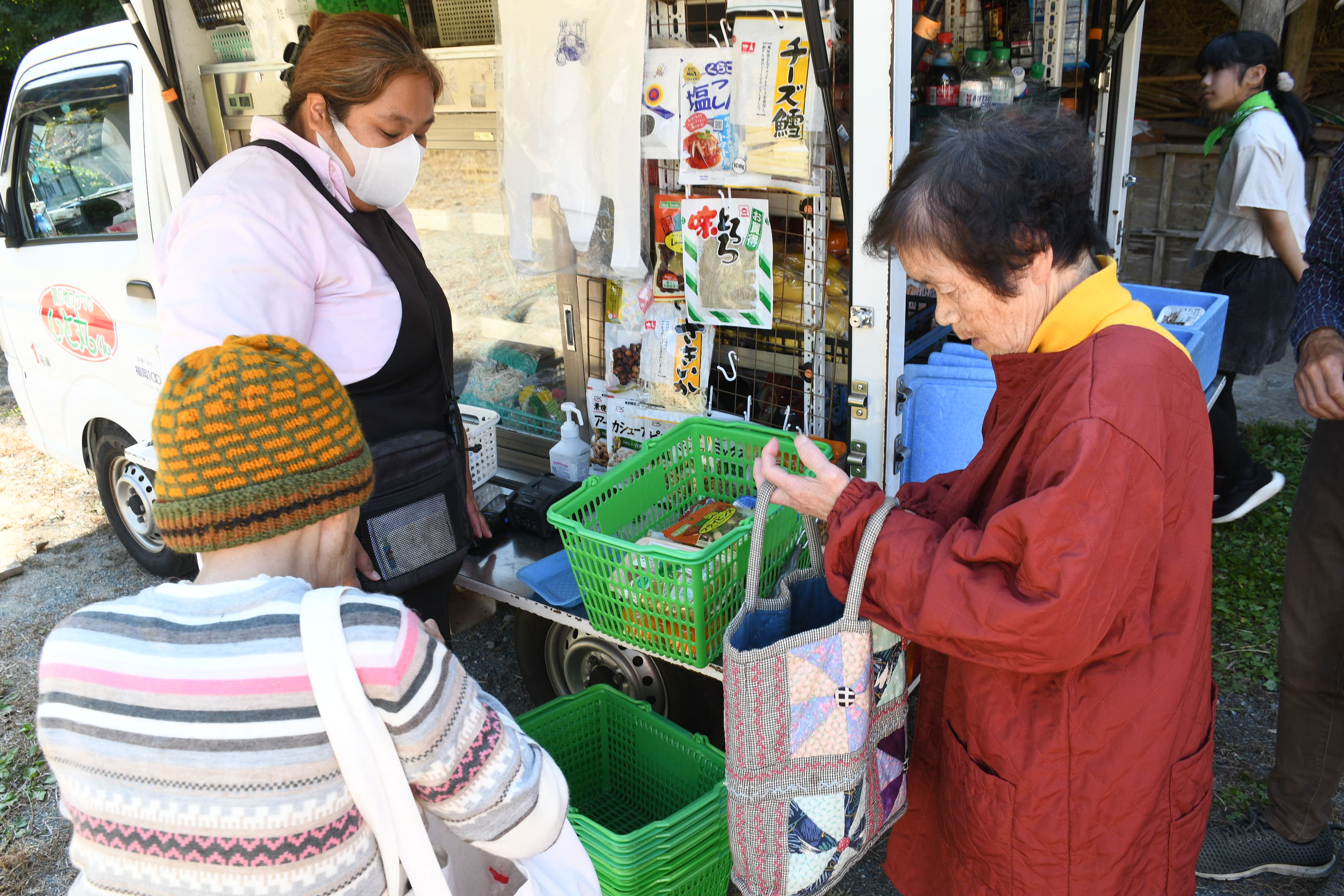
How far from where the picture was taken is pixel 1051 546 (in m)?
1.24

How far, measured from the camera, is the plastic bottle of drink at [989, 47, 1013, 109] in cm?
296

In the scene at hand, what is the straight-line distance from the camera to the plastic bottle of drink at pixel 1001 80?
2.96 m

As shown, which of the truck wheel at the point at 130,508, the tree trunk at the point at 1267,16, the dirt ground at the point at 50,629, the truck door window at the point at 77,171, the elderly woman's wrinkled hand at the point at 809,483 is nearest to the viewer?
the elderly woman's wrinkled hand at the point at 809,483

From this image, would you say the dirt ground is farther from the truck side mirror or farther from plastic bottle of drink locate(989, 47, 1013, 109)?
plastic bottle of drink locate(989, 47, 1013, 109)

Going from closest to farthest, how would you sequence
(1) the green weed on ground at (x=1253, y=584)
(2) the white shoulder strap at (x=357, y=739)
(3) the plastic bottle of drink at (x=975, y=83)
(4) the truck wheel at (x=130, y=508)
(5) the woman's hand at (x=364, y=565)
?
(2) the white shoulder strap at (x=357, y=739) → (5) the woman's hand at (x=364, y=565) → (3) the plastic bottle of drink at (x=975, y=83) → (1) the green weed on ground at (x=1253, y=584) → (4) the truck wheel at (x=130, y=508)

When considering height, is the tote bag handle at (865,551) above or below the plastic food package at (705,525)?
above

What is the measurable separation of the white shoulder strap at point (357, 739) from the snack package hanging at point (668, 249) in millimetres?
1955

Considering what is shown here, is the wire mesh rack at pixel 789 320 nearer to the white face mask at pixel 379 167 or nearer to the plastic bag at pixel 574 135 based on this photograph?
the plastic bag at pixel 574 135

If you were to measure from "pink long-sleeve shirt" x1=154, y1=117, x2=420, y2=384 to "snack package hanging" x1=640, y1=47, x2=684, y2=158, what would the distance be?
3.28ft

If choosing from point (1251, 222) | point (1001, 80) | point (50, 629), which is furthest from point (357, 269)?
point (1251, 222)

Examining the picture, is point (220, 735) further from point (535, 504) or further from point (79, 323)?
point (79, 323)

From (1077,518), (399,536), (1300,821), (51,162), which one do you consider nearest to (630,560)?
(399,536)

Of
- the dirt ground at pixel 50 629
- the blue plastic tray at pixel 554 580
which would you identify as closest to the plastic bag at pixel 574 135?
the blue plastic tray at pixel 554 580

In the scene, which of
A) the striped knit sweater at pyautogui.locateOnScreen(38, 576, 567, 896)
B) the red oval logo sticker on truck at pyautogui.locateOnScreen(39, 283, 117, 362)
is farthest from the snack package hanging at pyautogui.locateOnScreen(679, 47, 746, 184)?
the red oval logo sticker on truck at pyautogui.locateOnScreen(39, 283, 117, 362)
